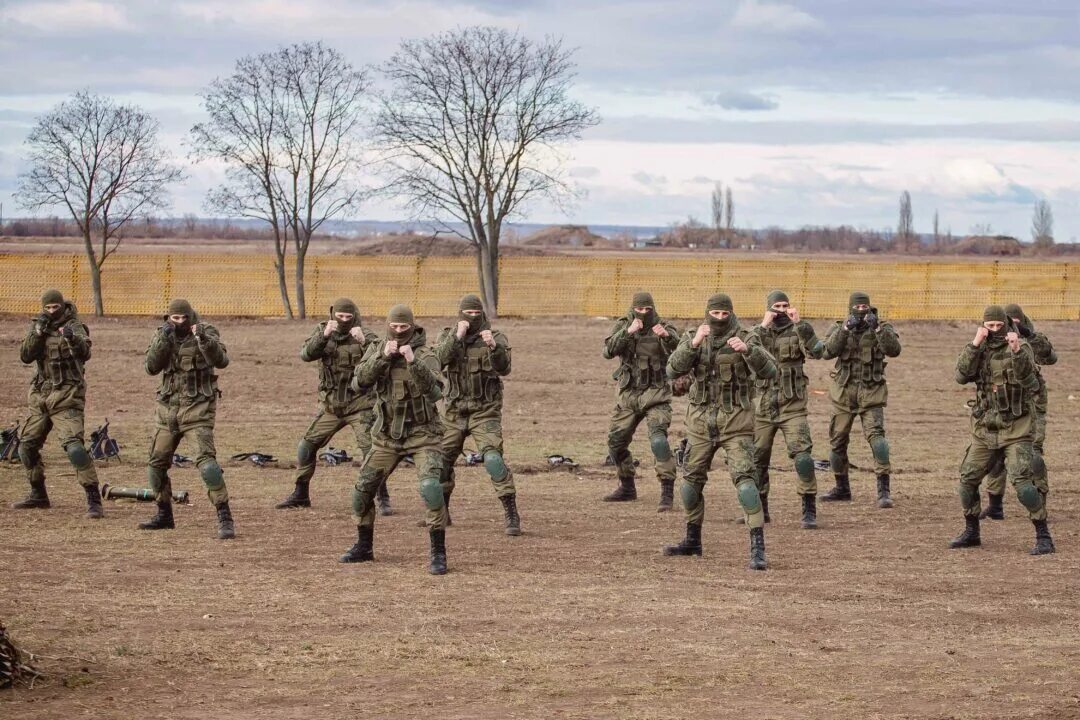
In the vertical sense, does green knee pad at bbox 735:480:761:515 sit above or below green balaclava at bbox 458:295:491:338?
below

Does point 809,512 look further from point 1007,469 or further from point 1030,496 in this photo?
point 1030,496

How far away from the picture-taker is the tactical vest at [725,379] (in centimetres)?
1271

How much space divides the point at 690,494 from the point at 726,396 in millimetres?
1023

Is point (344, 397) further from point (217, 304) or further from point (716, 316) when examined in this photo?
point (217, 304)

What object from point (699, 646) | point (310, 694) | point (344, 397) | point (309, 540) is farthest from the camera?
point (344, 397)

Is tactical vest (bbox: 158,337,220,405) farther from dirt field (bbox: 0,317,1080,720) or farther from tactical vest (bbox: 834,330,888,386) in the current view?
tactical vest (bbox: 834,330,888,386)

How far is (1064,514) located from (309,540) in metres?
8.17

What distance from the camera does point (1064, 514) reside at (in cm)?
1603

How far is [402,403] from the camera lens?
1243cm

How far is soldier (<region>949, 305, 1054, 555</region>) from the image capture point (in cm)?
1326

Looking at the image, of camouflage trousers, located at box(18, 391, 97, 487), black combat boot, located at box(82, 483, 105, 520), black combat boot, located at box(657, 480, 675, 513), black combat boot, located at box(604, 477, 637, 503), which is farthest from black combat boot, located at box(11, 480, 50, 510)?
black combat boot, located at box(657, 480, 675, 513)

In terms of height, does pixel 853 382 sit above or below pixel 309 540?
above

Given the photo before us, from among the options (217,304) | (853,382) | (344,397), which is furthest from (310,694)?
(217,304)

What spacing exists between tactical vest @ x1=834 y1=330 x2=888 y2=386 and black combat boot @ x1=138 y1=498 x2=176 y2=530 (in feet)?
24.4
